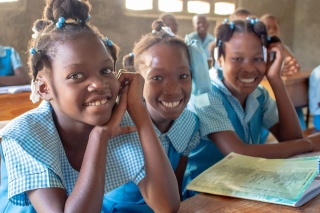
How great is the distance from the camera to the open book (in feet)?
3.29

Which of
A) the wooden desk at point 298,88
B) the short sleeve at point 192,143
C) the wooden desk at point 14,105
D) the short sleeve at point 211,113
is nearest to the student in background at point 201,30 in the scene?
the wooden desk at point 298,88

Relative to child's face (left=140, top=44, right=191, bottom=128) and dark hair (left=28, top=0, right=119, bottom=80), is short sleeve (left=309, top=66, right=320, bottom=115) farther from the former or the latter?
dark hair (left=28, top=0, right=119, bottom=80)

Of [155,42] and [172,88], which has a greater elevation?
[155,42]

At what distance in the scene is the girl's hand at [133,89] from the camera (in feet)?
4.04

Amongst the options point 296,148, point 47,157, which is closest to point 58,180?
point 47,157

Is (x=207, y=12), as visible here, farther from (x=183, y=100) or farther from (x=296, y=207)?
(x=296, y=207)

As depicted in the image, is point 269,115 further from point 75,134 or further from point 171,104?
point 75,134

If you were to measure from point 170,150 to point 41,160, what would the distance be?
612 mm

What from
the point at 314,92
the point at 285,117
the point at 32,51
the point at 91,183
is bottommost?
the point at 314,92

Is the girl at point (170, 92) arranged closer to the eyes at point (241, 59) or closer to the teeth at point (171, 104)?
the teeth at point (171, 104)

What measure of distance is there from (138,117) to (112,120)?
10cm

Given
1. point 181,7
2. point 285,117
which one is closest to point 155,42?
point 285,117

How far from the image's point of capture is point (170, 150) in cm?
154

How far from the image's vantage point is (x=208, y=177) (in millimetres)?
1161
